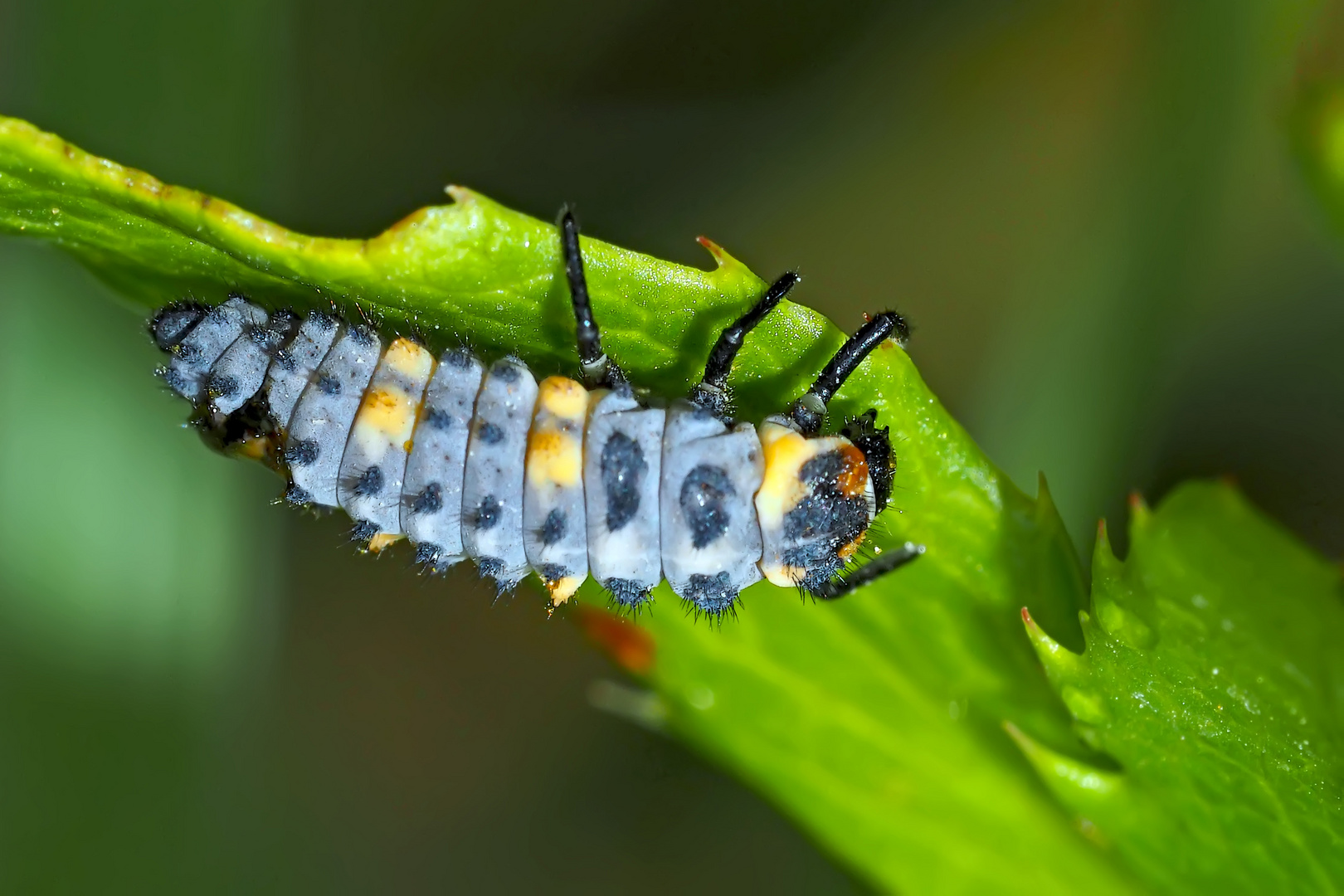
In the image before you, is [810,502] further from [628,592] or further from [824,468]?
[628,592]

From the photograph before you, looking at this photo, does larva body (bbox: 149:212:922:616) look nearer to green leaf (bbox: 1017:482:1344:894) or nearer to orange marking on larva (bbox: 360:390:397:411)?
orange marking on larva (bbox: 360:390:397:411)

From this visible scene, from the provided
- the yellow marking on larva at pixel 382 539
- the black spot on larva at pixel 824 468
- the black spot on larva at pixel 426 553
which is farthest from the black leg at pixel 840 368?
the yellow marking on larva at pixel 382 539

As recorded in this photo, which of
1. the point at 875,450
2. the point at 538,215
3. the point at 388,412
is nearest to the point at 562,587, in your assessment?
the point at 388,412

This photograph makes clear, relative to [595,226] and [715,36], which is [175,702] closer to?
[595,226]

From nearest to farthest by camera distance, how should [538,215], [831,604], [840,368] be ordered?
[840,368]
[831,604]
[538,215]

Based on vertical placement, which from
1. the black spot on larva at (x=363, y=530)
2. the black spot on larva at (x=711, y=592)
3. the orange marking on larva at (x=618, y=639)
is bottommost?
the orange marking on larva at (x=618, y=639)

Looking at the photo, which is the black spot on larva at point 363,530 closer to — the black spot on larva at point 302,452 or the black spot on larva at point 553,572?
the black spot on larva at point 302,452
